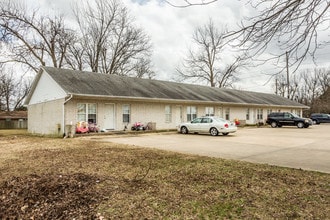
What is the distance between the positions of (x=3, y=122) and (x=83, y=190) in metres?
38.2

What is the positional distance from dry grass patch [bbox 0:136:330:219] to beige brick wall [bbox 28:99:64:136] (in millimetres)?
10882

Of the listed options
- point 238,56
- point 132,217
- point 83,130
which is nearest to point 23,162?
point 132,217

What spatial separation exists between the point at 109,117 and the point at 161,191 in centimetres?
1539

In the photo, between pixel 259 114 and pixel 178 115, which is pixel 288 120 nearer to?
pixel 259 114

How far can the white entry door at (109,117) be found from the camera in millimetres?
19922

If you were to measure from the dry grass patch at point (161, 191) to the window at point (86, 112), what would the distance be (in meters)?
10.8

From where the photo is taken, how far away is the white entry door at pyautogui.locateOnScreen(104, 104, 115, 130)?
19.9 meters

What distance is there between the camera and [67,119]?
17.9m

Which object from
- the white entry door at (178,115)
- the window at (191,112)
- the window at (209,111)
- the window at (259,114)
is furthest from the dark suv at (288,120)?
the white entry door at (178,115)

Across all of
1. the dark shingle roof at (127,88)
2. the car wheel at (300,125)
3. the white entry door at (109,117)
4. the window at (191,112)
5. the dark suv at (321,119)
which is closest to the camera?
the dark shingle roof at (127,88)

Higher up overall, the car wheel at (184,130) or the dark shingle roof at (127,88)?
the dark shingle roof at (127,88)

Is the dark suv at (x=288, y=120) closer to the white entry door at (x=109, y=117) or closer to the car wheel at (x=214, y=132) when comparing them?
the car wheel at (x=214, y=132)

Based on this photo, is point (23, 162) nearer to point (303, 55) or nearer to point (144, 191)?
point (144, 191)

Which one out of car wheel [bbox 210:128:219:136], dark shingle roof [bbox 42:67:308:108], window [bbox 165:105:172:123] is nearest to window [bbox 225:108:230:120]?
dark shingle roof [bbox 42:67:308:108]
